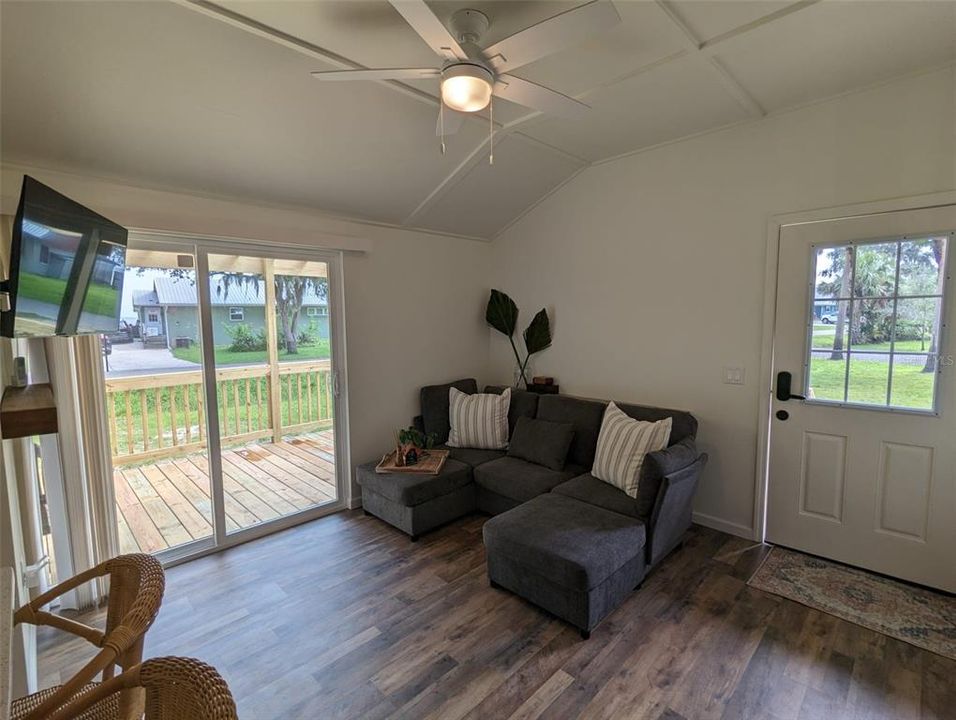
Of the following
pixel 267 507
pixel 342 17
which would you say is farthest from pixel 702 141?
pixel 267 507

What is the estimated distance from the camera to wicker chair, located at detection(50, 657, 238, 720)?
2.72ft

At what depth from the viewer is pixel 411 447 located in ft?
11.0

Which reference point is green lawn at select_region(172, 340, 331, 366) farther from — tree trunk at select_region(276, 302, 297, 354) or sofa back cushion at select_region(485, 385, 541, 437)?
sofa back cushion at select_region(485, 385, 541, 437)

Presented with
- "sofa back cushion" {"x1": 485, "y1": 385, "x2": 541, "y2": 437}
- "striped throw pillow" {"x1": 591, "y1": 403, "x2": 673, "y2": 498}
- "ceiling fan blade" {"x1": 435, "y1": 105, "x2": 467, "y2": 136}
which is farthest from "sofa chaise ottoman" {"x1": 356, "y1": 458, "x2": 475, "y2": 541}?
"ceiling fan blade" {"x1": 435, "y1": 105, "x2": 467, "y2": 136}

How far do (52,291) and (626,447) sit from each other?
2.75 metres

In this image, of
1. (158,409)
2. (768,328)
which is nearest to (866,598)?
(768,328)

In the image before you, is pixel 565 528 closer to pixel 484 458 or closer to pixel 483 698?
pixel 483 698

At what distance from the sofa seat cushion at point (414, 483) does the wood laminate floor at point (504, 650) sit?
418 mm

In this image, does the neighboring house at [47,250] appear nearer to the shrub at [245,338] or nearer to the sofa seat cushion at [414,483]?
the shrub at [245,338]

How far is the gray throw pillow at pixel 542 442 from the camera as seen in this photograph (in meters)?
3.23

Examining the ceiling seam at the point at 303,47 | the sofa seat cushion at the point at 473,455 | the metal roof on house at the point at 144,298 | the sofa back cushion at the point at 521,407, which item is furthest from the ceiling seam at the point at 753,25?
the metal roof on house at the point at 144,298

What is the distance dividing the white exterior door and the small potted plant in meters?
2.42

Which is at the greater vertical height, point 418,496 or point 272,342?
point 272,342

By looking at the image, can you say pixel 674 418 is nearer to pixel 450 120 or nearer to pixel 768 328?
pixel 768 328
